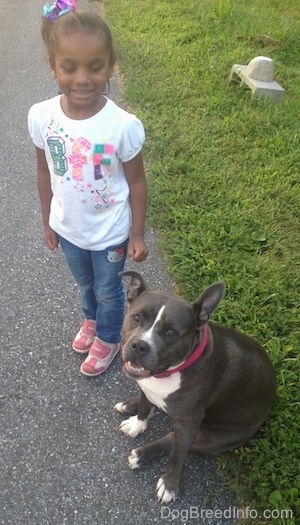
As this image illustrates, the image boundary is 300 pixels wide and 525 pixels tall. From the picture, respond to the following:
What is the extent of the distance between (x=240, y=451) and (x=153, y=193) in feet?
7.77

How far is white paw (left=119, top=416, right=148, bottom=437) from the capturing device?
105 inches

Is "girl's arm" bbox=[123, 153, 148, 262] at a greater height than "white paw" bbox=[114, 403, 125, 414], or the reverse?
"girl's arm" bbox=[123, 153, 148, 262]

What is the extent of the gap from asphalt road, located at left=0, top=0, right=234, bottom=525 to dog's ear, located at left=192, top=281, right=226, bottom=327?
0.90 metres

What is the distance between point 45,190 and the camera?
103 inches

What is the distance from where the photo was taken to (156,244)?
3.95 meters

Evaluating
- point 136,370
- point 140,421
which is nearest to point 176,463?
point 140,421

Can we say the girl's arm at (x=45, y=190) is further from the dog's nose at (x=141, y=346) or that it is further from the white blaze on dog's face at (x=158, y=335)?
the dog's nose at (x=141, y=346)

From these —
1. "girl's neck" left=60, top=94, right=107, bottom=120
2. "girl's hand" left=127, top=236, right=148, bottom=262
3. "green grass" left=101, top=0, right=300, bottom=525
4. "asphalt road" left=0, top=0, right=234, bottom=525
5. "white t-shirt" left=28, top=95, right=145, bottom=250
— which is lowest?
"asphalt road" left=0, top=0, right=234, bottom=525

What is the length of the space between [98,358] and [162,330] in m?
0.97

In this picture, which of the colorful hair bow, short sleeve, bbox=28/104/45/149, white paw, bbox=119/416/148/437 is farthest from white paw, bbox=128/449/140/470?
the colorful hair bow

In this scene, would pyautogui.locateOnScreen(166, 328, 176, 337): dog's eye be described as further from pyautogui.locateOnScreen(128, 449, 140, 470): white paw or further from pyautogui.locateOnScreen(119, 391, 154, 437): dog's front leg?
pyautogui.locateOnScreen(128, 449, 140, 470): white paw

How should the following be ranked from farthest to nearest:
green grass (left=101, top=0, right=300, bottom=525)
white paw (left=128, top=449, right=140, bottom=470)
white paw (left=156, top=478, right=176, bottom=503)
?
green grass (left=101, top=0, right=300, bottom=525) → white paw (left=128, top=449, right=140, bottom=470) → white paw (left=156, top=478, right=176, bottom=503)

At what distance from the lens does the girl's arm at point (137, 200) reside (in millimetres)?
2418

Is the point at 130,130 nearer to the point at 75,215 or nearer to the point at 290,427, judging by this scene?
the point at 75,215
